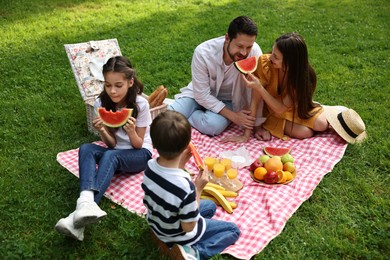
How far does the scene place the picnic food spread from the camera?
4273 millimetres

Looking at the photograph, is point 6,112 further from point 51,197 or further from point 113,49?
point 51,197

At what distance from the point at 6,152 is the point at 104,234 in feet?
6.03

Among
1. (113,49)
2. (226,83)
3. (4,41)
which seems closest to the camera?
(226,83)

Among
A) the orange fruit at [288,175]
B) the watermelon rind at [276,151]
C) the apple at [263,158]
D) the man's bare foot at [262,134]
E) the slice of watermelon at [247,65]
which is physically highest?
the slice of watermelon at [247,65]

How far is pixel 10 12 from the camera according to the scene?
915cm

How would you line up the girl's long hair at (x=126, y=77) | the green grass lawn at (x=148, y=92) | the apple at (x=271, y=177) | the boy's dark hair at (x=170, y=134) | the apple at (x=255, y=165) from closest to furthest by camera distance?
1. the boy's dark hair at (x=170, y=134)
2. the green grass lawn at (x=148, y=92)
3. the girl's long hair at (x=126, y=77)
4. the apple at (x=271, y=177)
5. the apple at (x=255, y=165)

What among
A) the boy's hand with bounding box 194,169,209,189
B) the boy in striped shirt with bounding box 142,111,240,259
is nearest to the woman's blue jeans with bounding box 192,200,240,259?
the boy in striped shirt with bounding box 142,111,240,259

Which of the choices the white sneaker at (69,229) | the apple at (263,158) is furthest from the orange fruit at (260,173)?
the white sneaker at (69,229)

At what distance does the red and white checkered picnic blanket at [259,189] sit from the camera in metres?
3.63

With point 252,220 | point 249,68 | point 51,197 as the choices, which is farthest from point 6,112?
point 252,220

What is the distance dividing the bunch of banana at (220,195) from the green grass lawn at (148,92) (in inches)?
22.2

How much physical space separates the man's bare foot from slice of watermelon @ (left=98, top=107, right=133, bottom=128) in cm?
185

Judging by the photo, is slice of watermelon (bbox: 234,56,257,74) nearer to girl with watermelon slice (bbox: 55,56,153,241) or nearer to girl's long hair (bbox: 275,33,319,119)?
girl's long hair (bbox: 275,33,319,119)

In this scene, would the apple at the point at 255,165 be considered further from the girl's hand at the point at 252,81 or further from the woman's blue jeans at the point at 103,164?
the woman's blue jeans at the point at 103,164
